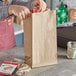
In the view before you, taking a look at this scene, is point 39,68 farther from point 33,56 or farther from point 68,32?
point 68,32

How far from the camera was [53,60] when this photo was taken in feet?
3.19

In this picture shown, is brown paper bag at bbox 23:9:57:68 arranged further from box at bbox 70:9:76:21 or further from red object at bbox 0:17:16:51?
box at bbox 70:9:76:21

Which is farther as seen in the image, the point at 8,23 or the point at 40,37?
the point at 8,23

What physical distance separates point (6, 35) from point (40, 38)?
0.34 m

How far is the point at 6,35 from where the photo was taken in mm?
1163

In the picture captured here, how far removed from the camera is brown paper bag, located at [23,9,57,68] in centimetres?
89

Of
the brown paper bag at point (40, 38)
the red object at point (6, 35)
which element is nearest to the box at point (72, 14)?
the red object at point (6, 35)

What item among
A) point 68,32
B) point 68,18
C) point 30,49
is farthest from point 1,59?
point 68,18

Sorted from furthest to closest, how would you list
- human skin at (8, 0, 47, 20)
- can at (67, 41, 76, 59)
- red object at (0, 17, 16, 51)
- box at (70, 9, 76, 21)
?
box at (70, 9, 76, 21) < red object at (0, 17, 16, 51) < can at (67, 41, 76, 59) < human skin at (8, 0, 47, 20)

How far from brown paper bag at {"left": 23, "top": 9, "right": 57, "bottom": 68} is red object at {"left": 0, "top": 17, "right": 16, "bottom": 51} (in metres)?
0.27

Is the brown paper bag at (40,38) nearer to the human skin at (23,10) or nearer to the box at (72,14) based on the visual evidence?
the human skin at (23,10)

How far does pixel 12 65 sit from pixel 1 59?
142 mm

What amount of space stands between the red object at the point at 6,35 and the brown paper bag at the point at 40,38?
0.27 m

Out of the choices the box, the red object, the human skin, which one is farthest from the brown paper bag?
the box
